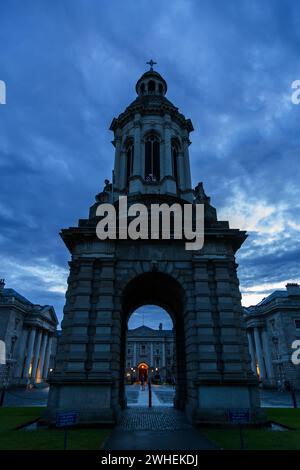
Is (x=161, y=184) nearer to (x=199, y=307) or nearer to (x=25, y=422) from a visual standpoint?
(x=199, y=307)

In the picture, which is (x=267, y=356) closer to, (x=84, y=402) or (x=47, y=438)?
(x=84, y=402)

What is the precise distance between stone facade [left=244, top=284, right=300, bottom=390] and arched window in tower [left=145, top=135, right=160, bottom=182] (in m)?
37.6

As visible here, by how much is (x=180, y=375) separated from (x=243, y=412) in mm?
13590

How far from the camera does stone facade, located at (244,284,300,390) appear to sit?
158 feet

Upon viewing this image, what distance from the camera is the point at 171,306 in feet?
79.6

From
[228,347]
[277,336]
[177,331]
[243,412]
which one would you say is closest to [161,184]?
[177,331]

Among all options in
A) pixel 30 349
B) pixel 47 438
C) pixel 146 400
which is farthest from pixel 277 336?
pixel 30 349

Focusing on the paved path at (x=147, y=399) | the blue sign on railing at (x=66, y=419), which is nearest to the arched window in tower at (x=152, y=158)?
the paved path at (x=147, y=399)

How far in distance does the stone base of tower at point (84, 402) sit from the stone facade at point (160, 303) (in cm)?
5

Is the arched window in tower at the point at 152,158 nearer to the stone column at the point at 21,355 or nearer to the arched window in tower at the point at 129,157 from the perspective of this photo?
the arched window in tower at the point at 129,157

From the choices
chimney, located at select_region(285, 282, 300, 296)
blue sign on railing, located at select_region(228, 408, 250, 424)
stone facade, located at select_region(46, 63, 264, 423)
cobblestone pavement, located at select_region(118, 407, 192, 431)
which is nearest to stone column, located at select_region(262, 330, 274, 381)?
chimney, located at select_region(285, 282, 300, 296)

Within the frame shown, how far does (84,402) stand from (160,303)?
1108 centimetres

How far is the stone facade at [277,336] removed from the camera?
48.3 metres

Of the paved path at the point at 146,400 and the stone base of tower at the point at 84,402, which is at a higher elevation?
the stone base of tower at the point at 84,402
